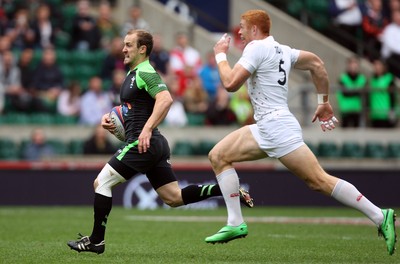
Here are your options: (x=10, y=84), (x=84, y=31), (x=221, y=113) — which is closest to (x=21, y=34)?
(x=84, y=31)

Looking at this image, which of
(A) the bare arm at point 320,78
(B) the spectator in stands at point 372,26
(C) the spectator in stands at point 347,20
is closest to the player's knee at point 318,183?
(A) the bare arm at point 320,78

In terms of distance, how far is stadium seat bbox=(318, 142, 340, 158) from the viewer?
2003 cm

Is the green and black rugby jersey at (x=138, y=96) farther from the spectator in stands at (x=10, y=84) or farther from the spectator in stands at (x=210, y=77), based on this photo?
the spectator in stands at (x=210, y=77)

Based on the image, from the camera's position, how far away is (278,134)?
9.47 meters

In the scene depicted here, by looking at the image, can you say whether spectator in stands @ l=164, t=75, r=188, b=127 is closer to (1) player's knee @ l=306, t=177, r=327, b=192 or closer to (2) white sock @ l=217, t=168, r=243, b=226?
(2) white sock @ l=217, t=168, r=243, b=226

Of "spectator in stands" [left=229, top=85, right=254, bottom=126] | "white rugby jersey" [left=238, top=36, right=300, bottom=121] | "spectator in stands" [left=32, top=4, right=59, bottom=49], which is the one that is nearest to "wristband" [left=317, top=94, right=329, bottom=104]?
"white rugby jersey" [left=238, top=36, right=300, bottom=121]

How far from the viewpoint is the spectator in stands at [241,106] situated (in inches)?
788

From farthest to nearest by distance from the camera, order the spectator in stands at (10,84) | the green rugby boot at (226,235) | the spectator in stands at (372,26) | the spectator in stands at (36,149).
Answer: the spectator in stands at (372,26), the spectator in stands at (10,84), the spectator in stands at (36,149), the green rugby boot at (226,235)

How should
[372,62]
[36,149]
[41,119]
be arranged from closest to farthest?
[36,149], [41,119], [372,62]

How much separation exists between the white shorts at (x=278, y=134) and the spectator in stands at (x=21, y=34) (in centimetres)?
1200

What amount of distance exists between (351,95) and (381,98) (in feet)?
2.16

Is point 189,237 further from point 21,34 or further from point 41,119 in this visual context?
point 21,34

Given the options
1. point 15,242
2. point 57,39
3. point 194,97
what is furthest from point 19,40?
point 15,242

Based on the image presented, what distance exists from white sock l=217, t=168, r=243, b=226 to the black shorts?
575mm
